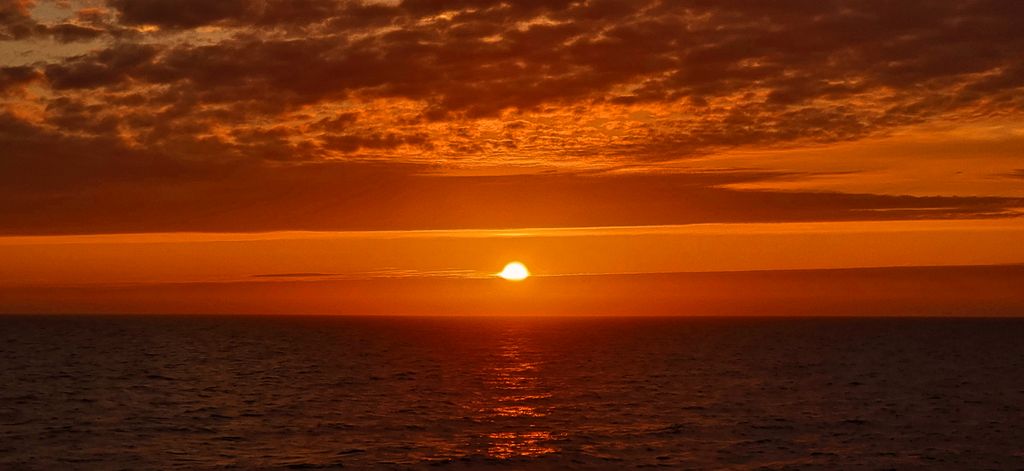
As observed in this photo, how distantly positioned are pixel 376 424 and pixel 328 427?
258 centimetres

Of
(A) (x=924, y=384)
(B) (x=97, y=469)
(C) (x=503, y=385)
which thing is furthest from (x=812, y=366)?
(B) (x=97, y=469)

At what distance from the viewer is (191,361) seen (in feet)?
334

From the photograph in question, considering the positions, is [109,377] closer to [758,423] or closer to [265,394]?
[265,394]

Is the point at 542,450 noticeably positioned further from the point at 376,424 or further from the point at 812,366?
the point at 812,366

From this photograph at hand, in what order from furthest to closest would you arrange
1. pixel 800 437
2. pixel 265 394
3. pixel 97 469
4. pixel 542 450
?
pixel 265 394 → pixel 800 437 → pixel 542 450 → pixel 97 469

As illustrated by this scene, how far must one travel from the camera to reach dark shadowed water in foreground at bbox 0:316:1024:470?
42.2m

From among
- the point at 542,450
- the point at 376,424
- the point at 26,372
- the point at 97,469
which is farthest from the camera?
the point at 26,372

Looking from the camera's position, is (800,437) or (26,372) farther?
(26,372)

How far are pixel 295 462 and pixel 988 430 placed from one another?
35221 millimetres

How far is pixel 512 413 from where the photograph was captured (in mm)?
55844

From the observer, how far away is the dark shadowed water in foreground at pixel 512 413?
42188 millimetres

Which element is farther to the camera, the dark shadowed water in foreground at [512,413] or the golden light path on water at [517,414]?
the golden light path on water at [517,414]

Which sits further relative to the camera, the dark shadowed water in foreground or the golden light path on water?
the golden light path on water

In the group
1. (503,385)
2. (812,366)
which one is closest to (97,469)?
(503,385)
